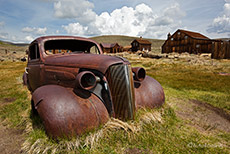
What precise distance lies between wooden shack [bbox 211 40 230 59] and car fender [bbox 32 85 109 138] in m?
22.4

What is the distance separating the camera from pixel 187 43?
3016 cm

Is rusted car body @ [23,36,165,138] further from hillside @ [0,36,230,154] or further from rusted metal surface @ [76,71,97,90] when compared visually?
hillside @ [0,36,230,154]

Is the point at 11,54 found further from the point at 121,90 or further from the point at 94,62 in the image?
the point at 121,90

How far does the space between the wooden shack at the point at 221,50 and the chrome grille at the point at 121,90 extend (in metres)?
22.0

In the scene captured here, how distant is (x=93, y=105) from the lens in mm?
2191

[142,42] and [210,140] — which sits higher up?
[142,42]

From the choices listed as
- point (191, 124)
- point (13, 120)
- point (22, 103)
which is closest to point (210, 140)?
point (191, 124)

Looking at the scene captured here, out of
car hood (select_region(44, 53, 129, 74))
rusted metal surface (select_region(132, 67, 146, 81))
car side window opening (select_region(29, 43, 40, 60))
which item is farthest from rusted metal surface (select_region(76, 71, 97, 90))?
car side window opening (select_region(29, 43, 40, 60))

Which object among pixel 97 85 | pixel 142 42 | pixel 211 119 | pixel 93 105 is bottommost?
pixel 211 119

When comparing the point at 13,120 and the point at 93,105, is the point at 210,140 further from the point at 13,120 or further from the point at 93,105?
the point at 13,120

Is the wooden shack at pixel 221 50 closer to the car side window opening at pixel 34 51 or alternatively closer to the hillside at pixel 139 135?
the hillside at pixel 139 135

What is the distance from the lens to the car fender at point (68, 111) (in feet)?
6.19

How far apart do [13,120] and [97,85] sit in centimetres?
215

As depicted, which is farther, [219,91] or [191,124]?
[219,91]
